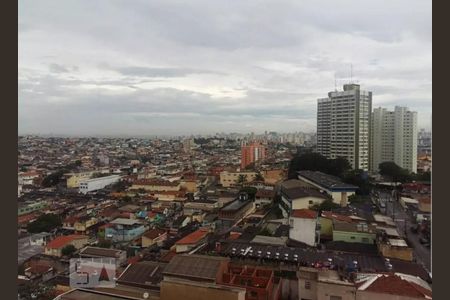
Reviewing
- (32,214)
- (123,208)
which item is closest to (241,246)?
(123,208)

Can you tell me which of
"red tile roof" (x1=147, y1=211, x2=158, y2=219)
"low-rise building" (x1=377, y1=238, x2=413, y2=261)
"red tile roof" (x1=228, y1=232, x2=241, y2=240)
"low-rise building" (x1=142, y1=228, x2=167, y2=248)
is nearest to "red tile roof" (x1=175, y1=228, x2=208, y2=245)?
"red tile roof" (x1=228, y1=232, x2=241, y2=240)

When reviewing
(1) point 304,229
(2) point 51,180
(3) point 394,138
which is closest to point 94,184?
(2) point 51,180

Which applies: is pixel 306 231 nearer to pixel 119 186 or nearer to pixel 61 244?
pixel 61 244

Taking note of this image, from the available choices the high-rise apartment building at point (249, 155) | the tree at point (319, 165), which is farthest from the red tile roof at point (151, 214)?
the high-rise apartment building at point (249, 155)

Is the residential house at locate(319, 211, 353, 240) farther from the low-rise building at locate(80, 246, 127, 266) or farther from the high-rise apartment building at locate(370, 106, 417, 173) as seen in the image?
the high-rise apartment building at locate(370, 106, 417, 173)

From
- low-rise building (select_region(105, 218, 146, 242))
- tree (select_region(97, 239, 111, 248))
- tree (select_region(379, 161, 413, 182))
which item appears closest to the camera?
tree (select_region(97, 239, 111, 248))

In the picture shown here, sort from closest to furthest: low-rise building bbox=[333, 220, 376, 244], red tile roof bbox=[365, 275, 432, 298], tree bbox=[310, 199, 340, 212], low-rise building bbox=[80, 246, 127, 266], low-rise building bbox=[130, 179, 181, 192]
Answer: red tile roof bbox=[365, 275, 432, 298], low-rise building bbox=[80, 246, 127, 266], low-rise building bbox=[333, 220, 376, 244], tree bbox=[310, 199, 340, 212], low-rise building bbox=[130, 179, 181, 192]
